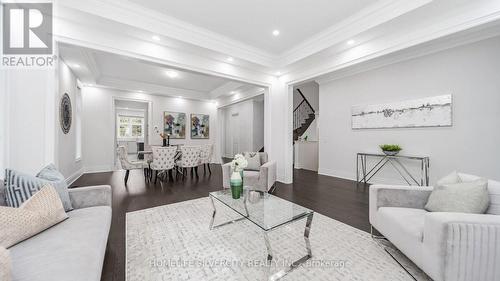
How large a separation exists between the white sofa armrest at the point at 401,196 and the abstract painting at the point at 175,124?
22.0 feet

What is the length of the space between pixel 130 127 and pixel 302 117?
355 inches

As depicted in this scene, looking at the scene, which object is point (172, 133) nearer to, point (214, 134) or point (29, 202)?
point (214, 134)

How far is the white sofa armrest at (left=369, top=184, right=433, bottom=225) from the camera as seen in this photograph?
1.85m

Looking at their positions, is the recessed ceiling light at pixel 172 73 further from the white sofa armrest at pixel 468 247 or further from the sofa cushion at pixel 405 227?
the white sofa armrest at pixel 468 247

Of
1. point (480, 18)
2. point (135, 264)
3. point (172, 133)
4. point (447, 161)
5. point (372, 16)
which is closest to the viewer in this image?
point (135, 264)

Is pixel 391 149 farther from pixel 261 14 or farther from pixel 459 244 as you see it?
pixel 261 14

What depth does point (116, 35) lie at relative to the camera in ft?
8.91

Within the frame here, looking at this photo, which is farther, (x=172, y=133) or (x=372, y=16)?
(x=172, y=133)

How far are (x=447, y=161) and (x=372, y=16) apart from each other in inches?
116

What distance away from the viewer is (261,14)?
2.70 m

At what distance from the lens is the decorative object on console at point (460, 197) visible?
1398 mm

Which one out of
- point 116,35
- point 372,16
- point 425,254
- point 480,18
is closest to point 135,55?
point 116,35

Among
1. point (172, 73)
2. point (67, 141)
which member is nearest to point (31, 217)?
point (67, 141)

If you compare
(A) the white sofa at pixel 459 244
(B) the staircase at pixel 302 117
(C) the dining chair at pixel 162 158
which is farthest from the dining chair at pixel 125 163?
(B) the staircase at pixel 302 117
